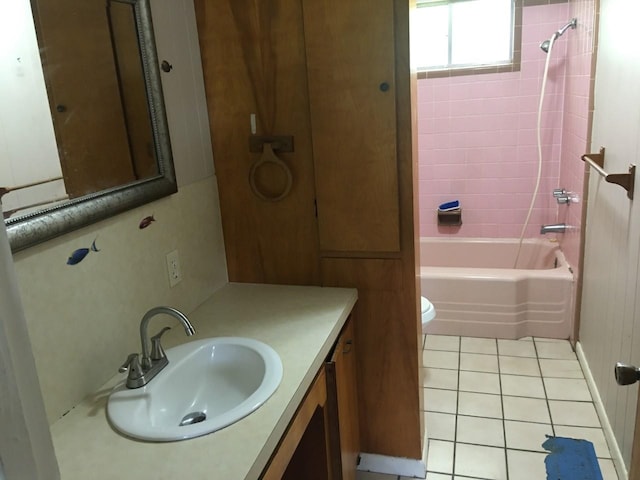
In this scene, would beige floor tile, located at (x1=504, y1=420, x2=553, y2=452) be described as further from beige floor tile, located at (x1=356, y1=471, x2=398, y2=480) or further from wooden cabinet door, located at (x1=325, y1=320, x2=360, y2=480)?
wooden cabinet door, located at (x1=325, y1=320, x2=360, y2=480)

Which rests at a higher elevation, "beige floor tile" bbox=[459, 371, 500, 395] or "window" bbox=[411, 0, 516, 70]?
"window" bbox=[411, 0, 516, 70]

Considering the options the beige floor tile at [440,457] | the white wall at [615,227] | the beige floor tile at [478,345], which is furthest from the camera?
the beige floor tile at [478,345]

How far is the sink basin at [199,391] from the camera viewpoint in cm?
116

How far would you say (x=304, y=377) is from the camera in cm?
133

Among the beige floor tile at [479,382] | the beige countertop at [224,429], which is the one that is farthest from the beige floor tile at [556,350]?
the beige countertop at [224,429]

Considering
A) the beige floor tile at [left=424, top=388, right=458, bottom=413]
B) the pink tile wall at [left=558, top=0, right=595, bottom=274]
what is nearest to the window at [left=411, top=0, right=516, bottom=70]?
the pink tile wall at [left=558, top=0, right=595, bottom=274]

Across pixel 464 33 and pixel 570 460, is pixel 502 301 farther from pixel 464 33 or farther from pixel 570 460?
pixel 464 33

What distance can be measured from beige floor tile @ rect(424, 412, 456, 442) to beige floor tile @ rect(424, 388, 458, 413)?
0.04m

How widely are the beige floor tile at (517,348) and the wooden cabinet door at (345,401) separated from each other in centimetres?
131

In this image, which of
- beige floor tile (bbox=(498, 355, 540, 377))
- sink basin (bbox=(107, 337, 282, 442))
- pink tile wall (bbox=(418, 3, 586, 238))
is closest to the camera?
sink basin (bbox=(107, 337, 282, 442))

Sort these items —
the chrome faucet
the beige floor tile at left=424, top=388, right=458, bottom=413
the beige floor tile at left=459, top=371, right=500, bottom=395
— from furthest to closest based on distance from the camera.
Answer: the beige floor tile at left=459, top=371, right=500, bottom=395 < the beige floor tile at left=424, top=388, right=458, bottom=413 < the chrome faucet

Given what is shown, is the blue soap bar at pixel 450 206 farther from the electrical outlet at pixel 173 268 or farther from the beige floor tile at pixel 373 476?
the electrical outlet at pixel 173 268

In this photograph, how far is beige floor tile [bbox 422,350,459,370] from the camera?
9.42ft

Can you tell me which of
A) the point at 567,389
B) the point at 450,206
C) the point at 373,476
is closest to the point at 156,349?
the point at 373,476
